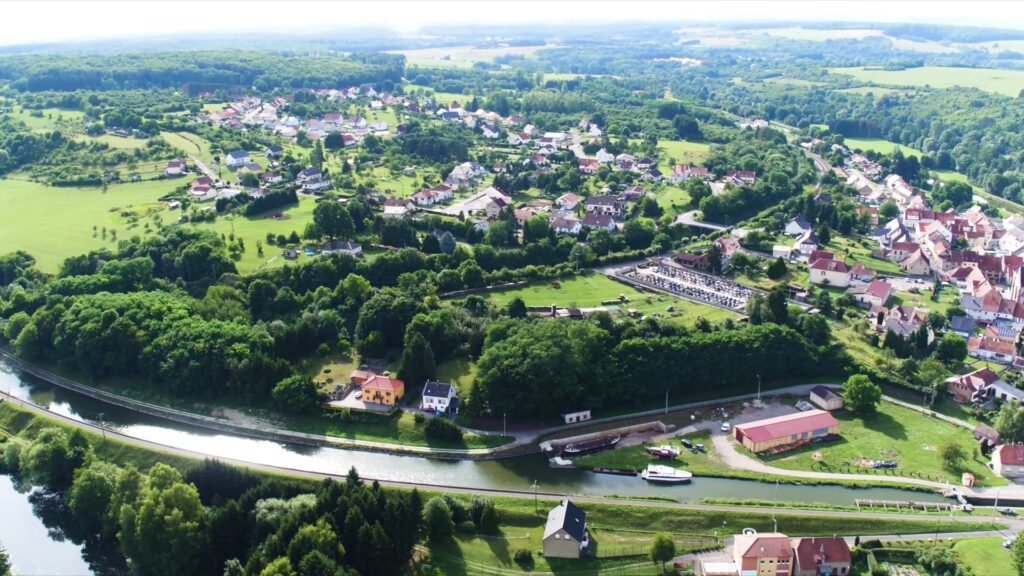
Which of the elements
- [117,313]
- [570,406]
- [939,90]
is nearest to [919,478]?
[570,406]

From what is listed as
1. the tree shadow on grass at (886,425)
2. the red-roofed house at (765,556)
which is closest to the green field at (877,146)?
the tree shadow on grass at (886,425)

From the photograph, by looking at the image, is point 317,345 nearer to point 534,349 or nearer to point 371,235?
point 534,349

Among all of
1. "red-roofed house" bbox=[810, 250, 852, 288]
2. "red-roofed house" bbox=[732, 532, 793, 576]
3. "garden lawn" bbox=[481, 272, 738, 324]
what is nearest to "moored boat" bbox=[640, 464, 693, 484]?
"red-roofed house" bbox=[732, 532, 793, 576]

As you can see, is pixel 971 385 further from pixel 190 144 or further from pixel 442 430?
pixel 190 144

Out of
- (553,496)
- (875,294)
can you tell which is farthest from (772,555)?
(875,294)

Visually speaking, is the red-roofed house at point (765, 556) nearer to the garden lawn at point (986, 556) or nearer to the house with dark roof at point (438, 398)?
the garden lawn at point (986, 556)

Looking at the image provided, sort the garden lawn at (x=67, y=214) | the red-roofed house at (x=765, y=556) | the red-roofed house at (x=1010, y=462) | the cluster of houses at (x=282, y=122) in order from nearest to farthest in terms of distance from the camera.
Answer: the red-roofed house at (x=765, y=556), the red-roofed house at (x=1010, y=462), the garden lawn at (x=67, y=214), the cluster of houses at (x=282, y=122)
